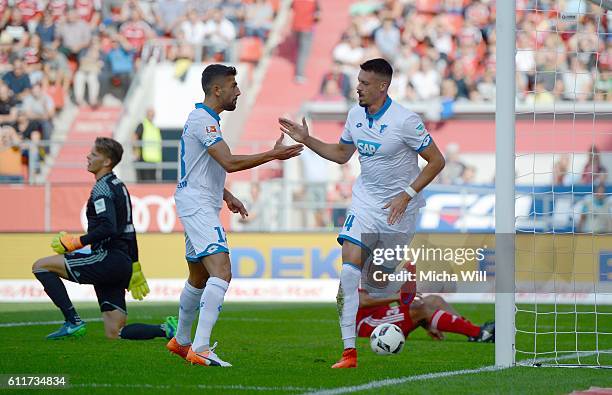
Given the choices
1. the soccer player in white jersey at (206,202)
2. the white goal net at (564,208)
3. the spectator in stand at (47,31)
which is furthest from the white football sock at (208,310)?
the spectator in stand at (47,31)

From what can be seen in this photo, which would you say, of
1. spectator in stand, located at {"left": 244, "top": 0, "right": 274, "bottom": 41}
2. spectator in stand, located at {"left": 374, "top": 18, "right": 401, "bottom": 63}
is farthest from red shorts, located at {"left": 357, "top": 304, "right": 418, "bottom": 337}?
spectator in stand, located at {"left": 244, "top": 0, "right": 274, "bottom": 41}

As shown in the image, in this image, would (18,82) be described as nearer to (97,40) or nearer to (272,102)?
(97,40)

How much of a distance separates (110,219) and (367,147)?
105 inches

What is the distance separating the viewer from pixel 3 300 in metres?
17.8

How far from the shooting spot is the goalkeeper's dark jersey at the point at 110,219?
10.3 metres

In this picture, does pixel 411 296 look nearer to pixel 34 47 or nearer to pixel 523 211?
pixel 523 211

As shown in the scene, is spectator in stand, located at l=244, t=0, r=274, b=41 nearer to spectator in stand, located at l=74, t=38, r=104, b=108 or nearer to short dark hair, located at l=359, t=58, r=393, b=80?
spectator in stand, located at l=74, t=38, r=104, b=108

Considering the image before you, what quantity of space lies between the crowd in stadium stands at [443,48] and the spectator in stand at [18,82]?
6.39 m

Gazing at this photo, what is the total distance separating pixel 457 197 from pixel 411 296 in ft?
31.0

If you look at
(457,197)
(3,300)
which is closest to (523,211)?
(457,197)

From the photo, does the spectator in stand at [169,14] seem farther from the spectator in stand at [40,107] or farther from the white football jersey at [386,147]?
the white football jersey at [386,147]

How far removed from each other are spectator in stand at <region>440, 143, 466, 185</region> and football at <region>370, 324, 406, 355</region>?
11.8 metres

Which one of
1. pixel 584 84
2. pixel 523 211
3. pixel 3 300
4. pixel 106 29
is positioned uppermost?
pixel 106 29

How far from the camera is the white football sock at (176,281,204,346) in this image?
28.4 feet
